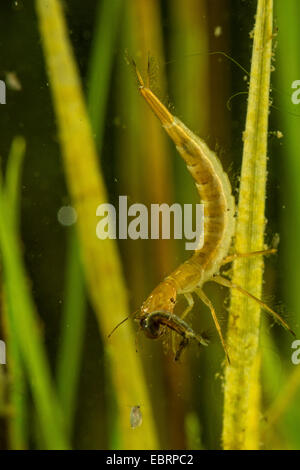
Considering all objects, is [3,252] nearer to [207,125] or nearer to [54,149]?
[54,149]

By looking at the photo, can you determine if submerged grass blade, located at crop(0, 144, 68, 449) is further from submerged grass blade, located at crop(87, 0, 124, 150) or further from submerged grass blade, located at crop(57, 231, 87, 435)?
submerged grass blade, located at crop(87, 0, 124, 150)

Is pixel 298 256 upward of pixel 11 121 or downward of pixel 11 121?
downward

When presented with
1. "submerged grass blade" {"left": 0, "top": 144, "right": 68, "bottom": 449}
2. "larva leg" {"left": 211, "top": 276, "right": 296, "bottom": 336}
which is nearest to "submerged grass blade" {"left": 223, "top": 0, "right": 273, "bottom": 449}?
"larva leg" {"left": 211, "top": 276, "right": 296, "bottom": 336}

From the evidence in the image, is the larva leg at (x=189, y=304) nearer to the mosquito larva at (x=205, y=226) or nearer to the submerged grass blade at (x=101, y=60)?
the mosquito larva at (x=205, y=226)

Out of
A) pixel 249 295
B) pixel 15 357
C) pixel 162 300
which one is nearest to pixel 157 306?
pixel 162 300

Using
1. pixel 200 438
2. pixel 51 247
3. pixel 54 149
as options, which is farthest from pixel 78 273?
pixel 200 438

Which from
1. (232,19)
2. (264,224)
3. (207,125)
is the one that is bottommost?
(264,224)

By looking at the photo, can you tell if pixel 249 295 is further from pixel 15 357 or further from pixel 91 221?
pixel 15 357
